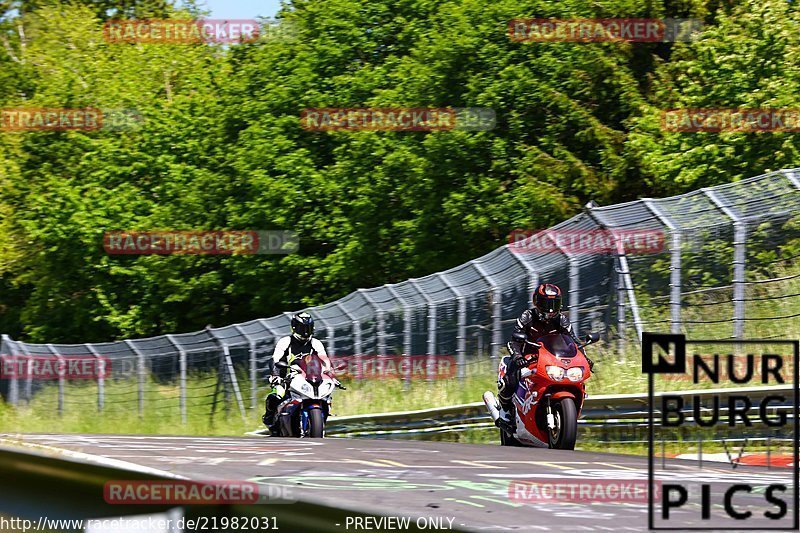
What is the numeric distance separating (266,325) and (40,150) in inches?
1211

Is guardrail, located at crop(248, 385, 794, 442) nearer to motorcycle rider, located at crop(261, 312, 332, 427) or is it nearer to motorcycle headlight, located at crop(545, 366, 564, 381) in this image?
motorcycle headlight, located at crop(545, 366, 564, 381)

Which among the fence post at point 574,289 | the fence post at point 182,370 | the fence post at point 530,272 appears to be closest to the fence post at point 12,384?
the fence post at point 182,370

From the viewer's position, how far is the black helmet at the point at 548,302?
1177 cm

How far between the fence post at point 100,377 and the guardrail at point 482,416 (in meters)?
12.1

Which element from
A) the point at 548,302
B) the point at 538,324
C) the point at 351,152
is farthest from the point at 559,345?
the point at 351,152

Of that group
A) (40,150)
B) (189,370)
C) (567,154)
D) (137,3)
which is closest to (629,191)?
(567,154)

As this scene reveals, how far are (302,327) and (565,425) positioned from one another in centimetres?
455

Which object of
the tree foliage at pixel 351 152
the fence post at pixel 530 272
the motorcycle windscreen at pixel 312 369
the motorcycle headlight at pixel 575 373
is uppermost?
the tree foliage at pixel 351 152

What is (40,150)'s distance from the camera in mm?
53656

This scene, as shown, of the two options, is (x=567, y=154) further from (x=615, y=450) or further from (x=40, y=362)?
(x=615, y=450)

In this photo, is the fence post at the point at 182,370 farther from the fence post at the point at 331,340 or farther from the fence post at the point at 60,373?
the fence post at the point at 60,373

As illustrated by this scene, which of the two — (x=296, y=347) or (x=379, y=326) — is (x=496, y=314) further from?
(x=379, y=326)

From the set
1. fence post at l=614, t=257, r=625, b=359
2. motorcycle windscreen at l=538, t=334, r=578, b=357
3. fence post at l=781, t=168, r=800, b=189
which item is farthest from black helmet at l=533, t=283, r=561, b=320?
fence post at l=614, t=257, r=625, b=359

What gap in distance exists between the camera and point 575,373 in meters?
11.7
